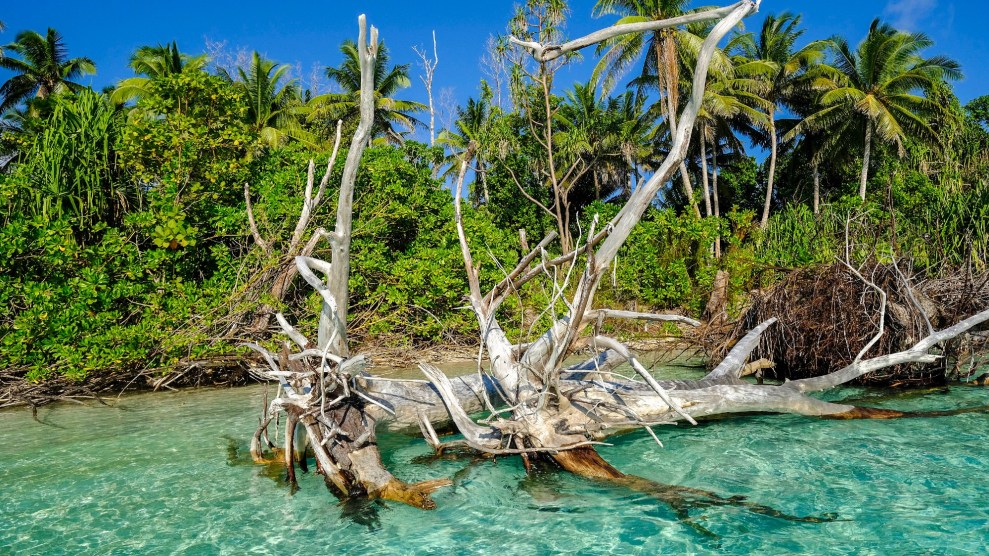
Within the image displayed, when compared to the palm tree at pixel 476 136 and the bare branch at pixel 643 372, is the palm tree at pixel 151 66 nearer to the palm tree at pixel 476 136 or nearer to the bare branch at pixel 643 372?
the palm tree at pixel 476 136

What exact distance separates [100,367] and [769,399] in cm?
852

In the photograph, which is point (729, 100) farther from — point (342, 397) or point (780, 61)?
point (342, 397)

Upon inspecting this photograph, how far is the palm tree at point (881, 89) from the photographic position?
87.1 ft

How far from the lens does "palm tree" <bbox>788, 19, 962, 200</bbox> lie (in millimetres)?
26562

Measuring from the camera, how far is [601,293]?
50.2ft

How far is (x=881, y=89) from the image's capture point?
27.0m

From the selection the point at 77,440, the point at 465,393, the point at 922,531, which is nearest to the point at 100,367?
the point at 77,440

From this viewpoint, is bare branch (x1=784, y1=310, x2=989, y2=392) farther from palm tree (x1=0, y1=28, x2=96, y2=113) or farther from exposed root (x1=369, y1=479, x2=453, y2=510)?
palm tree (x1=0, y1=28, x2=96, y2=113)

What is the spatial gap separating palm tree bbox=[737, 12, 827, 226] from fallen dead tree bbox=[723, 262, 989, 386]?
21.4m

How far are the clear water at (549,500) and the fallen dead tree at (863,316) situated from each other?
1.64 meters

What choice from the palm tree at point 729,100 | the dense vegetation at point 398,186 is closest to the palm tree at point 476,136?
the dense vegetation at point 398,186

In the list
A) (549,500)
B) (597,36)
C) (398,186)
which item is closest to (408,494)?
(549,500)

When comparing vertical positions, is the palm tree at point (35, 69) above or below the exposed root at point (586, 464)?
above

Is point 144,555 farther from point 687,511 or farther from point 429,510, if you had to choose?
point 687,511
